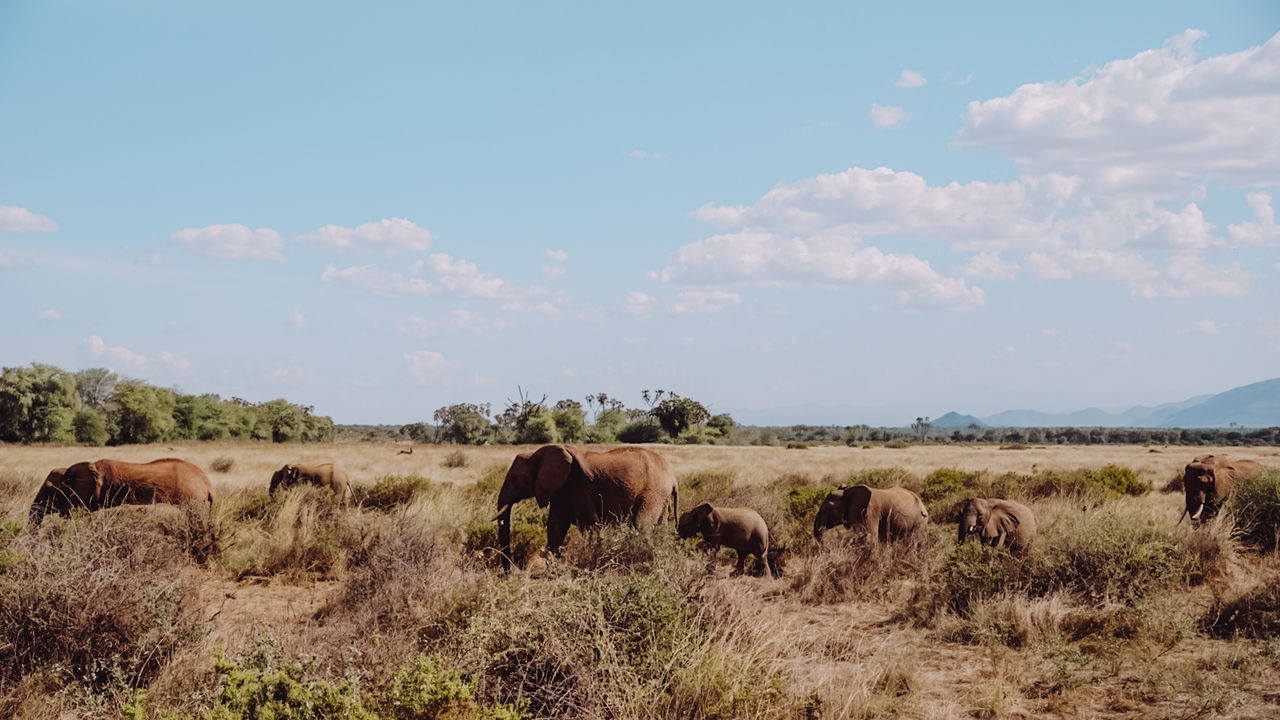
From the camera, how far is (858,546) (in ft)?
34.7

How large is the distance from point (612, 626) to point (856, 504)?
24.1ft

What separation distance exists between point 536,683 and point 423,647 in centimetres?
117

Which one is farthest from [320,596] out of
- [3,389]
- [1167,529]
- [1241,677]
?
[3,389]

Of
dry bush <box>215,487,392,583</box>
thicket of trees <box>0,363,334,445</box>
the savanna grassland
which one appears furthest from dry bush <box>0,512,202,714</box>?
thicket of trees <box>0,363,334,445</box>

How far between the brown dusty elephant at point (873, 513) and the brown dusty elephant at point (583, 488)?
2878 millimetres

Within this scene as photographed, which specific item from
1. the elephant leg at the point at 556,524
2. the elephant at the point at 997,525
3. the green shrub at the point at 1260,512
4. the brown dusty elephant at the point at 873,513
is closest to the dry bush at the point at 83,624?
the elephant leg at the point at 556,524

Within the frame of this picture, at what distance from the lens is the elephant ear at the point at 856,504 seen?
37.5 ft

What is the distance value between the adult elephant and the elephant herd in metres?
0.01

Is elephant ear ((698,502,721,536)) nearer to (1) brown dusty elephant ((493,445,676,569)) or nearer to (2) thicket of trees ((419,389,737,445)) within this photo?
(1) brown dusty elephant ((493,445,676,569))

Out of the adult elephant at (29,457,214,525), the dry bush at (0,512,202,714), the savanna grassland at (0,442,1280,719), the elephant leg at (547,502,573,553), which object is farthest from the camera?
the adult elephant at (29,457,214,525)

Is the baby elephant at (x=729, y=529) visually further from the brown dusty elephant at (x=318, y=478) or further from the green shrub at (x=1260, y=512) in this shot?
the brown dusty elephant at (x=318, y=478)

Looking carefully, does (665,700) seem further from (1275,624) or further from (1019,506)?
(1019,506)

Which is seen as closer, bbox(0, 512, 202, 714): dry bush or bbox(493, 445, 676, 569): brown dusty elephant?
bbox(0, 512, 202, 714): dry bush

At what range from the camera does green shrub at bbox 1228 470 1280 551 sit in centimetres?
1248
